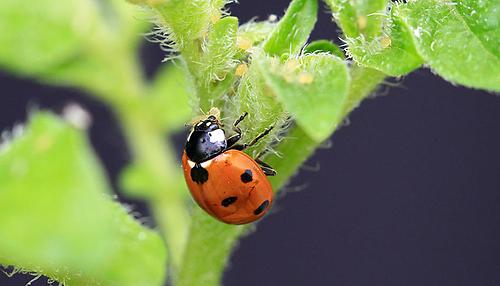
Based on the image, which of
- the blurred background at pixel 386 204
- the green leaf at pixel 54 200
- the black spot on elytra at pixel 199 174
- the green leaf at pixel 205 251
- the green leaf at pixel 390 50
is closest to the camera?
the green leaf at pixel 54 200

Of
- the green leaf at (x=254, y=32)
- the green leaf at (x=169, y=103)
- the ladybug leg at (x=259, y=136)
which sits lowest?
the green leaf at (x=169, y=103)

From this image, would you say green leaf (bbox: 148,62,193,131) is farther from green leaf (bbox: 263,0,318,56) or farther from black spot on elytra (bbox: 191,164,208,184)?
Result: green leaf (bbox: 263,0,318,56)

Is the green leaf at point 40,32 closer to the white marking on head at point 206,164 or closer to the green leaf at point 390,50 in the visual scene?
the white marking on head at point 206,164

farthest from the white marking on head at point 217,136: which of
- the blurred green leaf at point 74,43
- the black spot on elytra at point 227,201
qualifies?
the blurred green leaf at point 74,43

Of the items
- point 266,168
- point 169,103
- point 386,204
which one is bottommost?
point 386,204

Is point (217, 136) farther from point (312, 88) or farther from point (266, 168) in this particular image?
point (312, 88)

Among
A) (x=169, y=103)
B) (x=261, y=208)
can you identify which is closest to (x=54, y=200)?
(x=261, y=208)

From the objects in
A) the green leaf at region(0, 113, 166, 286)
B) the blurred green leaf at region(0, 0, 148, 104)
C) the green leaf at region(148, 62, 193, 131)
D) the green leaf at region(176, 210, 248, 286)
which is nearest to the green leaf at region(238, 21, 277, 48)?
the green leaf at region(176, 210, 248, 286)
